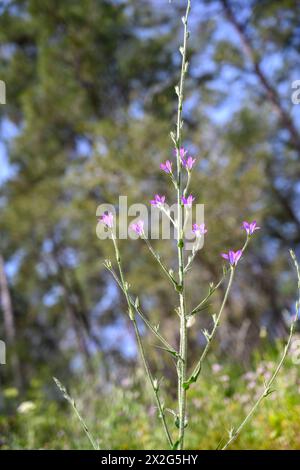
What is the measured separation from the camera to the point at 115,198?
7.27 meters

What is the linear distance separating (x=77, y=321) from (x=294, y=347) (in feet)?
24.6

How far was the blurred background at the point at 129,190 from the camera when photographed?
157 inches

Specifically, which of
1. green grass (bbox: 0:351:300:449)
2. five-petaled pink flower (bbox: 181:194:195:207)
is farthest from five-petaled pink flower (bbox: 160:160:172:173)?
green grass (bbox: 0:351:300:449)

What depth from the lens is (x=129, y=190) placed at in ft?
23.1

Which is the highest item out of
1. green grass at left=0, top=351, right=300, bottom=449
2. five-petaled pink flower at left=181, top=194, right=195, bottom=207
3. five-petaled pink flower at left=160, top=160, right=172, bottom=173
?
five-petaled pink flower at left=160, top=160, right=172, bottom=173

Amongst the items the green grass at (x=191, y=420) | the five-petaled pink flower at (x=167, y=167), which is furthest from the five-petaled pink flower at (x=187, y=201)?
the green grass at (x=191, y=420)

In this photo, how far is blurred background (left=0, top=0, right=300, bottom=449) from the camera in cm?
399

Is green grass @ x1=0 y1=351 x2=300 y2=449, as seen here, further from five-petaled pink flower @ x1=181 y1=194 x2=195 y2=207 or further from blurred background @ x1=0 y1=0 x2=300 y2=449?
five-petaled pink flower @ x1=181 y1=194 x2=195 y2=207

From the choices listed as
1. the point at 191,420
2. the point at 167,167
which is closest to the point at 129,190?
the point at 191,420

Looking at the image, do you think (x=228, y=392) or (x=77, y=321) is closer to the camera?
(x=228, y=392)

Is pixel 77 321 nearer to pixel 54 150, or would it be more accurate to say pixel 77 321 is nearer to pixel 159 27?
pixel 54 150

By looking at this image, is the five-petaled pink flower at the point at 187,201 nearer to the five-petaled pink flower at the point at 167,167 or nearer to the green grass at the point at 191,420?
the five-petaled pink flower at the point at 167,167

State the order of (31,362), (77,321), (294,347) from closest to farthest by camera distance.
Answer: (294,347)
(77,321)
(31,362)

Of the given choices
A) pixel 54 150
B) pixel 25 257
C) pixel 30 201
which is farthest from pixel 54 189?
pixel 25 257
